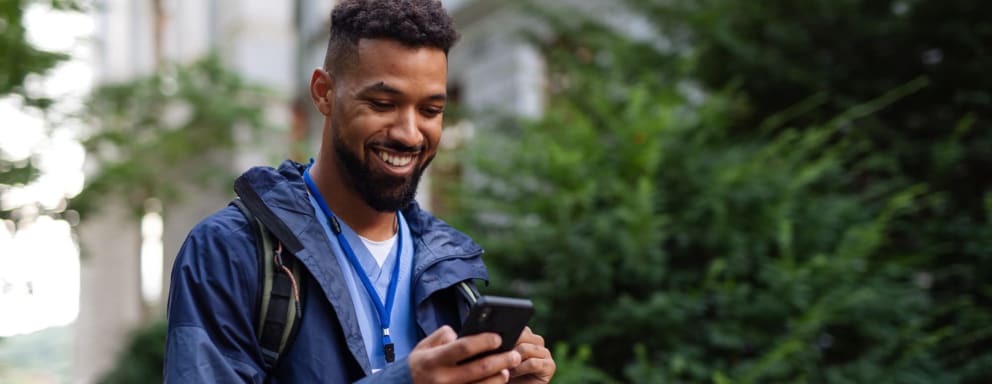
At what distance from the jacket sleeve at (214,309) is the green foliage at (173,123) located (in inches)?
378

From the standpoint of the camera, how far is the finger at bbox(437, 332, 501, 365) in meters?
1.70

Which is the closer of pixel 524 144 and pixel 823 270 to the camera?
pixel 823 270

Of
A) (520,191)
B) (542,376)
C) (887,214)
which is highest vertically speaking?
(520,191)

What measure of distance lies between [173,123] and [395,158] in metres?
13.1

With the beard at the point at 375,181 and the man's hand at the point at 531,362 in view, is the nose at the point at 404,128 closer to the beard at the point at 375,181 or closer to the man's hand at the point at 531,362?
the beard at the point at 375,181

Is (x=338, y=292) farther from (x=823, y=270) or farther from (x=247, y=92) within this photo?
(x=247, y=92)

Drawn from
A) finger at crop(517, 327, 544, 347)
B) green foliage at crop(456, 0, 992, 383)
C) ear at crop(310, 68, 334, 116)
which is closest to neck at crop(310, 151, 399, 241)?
ear at crop(310, 68, 334, 116)

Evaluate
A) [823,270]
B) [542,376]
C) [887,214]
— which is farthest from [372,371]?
[887,214]

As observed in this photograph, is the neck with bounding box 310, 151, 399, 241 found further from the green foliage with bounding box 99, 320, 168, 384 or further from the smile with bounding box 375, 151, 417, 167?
the green foliage with bounding box 99, 320, 168, 384

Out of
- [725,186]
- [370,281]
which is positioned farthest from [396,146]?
[725,186]

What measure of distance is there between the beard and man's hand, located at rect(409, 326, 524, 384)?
45cm

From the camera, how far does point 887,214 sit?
603cm

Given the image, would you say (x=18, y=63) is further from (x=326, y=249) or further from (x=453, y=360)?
(x=453, y=360)

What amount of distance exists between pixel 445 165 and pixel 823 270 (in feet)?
13.0
